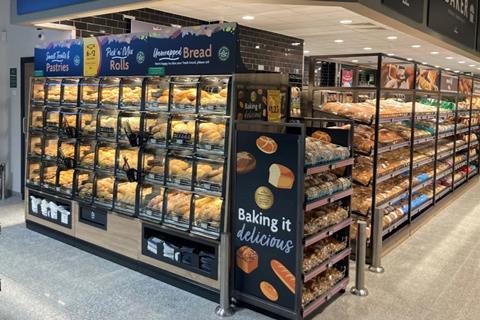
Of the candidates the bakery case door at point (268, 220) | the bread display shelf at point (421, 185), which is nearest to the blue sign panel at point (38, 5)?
the bakery case door at point (268, 220)

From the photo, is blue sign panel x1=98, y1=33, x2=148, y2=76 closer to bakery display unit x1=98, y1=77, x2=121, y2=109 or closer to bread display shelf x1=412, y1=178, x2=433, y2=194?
bakery display unit x1=98, y1=77, x2=121, y2=109

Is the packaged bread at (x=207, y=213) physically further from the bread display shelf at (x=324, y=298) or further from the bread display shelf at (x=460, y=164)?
the bread display shelf at (x=460, y=164)

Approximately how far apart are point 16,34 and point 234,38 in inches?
201

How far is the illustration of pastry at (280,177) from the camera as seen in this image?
130 inches

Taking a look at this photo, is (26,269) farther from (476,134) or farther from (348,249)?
(476,134)

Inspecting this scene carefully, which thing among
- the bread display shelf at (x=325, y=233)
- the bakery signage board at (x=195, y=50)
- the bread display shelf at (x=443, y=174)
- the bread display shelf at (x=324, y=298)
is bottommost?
the bread display shelf at (x=324, y=298)

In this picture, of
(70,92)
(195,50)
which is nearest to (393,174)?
(195,50)

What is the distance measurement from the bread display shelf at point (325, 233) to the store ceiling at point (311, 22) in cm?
270

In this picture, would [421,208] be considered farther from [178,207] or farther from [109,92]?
[109,92]

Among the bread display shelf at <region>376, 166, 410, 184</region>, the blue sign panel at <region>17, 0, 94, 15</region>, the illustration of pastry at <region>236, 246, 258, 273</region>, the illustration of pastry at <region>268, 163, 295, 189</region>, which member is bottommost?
the illustration of pastry at <region>236, 246, 258, 273</region>

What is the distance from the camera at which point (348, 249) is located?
162 inches

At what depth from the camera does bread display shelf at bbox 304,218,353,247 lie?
3.43m

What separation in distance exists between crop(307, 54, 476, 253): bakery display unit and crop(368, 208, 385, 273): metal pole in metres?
0.28

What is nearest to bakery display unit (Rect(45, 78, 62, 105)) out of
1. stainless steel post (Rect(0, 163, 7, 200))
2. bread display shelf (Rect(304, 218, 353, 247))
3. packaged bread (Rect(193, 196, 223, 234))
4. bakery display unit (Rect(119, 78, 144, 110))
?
bakery display unit (Rect(119, 78, 144, 110))
